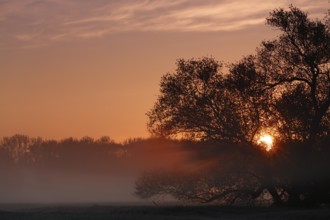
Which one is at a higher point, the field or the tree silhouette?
the tree silhouette

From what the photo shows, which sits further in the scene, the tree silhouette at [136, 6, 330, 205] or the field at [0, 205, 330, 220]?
the tree silhouette at [136, 6, 330, 205]

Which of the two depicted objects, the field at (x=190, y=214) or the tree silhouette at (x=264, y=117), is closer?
the field at (x=190, y=214)

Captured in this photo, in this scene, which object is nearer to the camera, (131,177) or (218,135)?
(218,135)

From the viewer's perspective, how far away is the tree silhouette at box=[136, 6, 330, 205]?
198 feet

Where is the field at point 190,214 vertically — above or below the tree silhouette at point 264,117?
below

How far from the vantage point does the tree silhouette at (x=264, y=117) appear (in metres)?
60.4

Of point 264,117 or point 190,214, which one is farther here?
point 264,117

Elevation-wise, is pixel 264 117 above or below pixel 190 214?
above

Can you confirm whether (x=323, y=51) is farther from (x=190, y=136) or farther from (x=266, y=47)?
(x=190, y=136)

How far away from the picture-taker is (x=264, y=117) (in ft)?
203

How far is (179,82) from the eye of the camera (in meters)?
63.8

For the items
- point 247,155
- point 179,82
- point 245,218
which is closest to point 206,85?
point 179,82

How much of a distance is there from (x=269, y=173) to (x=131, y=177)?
138 meters

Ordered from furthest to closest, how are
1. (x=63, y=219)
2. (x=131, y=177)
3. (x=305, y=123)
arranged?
(x=131, y=177), (x=305, y=123), (x=63, y=219)
